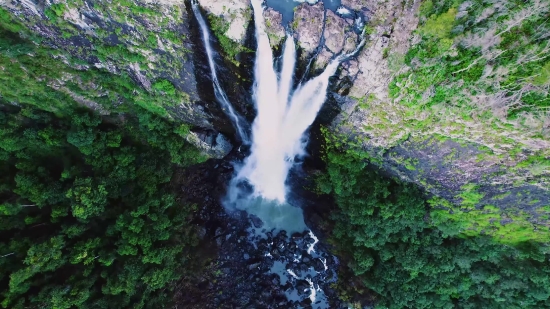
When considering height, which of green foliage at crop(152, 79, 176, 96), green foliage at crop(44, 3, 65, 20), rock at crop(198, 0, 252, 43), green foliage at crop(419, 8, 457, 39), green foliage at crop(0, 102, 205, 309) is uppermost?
green foliage at crop(419, 8, 457, 39)

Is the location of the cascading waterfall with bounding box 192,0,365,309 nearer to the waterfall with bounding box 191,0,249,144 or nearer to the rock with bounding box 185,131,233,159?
the waterfall with bounding box 191,0,249,144

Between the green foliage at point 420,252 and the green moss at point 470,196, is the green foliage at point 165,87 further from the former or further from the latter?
the green moss at point 470,196

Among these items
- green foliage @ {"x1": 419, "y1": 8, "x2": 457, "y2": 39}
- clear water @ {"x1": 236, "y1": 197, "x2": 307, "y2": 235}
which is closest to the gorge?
green foliage @ {"x1": 419, "y1": 8, "x2": 457, "y2": 39}

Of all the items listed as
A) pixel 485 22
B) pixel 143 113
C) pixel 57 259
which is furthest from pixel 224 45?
pixel 57 259

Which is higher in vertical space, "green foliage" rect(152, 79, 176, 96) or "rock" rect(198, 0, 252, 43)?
"rock" rect(198, 0, 252, 43)

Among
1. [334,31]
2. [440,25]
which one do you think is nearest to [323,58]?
[334,31]
